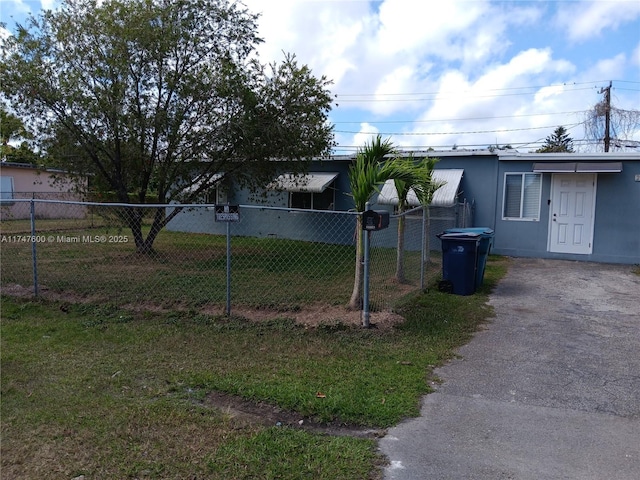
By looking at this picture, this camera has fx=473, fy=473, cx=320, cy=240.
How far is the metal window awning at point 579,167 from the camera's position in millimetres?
11773

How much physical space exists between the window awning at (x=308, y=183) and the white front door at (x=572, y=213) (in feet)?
21.0

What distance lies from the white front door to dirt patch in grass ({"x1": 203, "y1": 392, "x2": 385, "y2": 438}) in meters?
11.4

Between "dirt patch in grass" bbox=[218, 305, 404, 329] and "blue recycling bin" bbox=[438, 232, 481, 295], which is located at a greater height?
"blue recycling bin" bbox=[438, 232, 481, 295]

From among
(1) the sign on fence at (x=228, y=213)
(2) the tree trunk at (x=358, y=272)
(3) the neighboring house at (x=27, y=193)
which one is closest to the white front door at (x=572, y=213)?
(2) the tree trunk at (x=358, y=272)

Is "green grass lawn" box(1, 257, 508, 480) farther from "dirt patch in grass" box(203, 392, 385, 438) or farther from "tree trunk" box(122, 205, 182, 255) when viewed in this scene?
"tree trunk" box(122, 205, 182, 255)

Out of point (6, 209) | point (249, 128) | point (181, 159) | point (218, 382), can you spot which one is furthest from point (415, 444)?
point (6, 209)

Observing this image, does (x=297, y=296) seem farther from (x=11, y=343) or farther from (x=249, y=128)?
(x=249, y=128)

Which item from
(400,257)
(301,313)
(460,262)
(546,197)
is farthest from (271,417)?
(546,197)

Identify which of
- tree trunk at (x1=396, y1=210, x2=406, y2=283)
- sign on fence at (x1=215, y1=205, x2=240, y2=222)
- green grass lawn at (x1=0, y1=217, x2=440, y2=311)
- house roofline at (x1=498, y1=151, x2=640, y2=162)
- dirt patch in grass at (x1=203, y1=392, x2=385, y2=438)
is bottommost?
dirt patch in grass at (x1=203, y1=392, x2=385, y2=438)

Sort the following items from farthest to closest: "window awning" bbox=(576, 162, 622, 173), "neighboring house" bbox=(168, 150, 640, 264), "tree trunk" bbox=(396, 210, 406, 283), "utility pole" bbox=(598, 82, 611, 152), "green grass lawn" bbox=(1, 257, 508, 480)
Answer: "utility pole" bbox=(598, 82, 611, 152)
"neighboring house" bbox=(168, 150, 640, 264)
"window awning" bbox=(576, 162, 622, 173)
"tree trunk" bbox=(396, 210, 406, 283)
"green grass lawn" bbox=(1, 257, 508, 480)

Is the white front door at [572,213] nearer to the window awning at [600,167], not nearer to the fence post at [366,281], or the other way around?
the window awning at [600,167]

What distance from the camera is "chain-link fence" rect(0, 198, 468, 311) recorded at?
6891 millimetres

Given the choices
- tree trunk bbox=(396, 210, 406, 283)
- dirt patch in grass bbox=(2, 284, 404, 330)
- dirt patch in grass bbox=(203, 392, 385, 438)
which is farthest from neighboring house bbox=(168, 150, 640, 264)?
dirt patch in grass bbox=(203, 392, 385, 438)

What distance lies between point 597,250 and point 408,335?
950 centimetres
